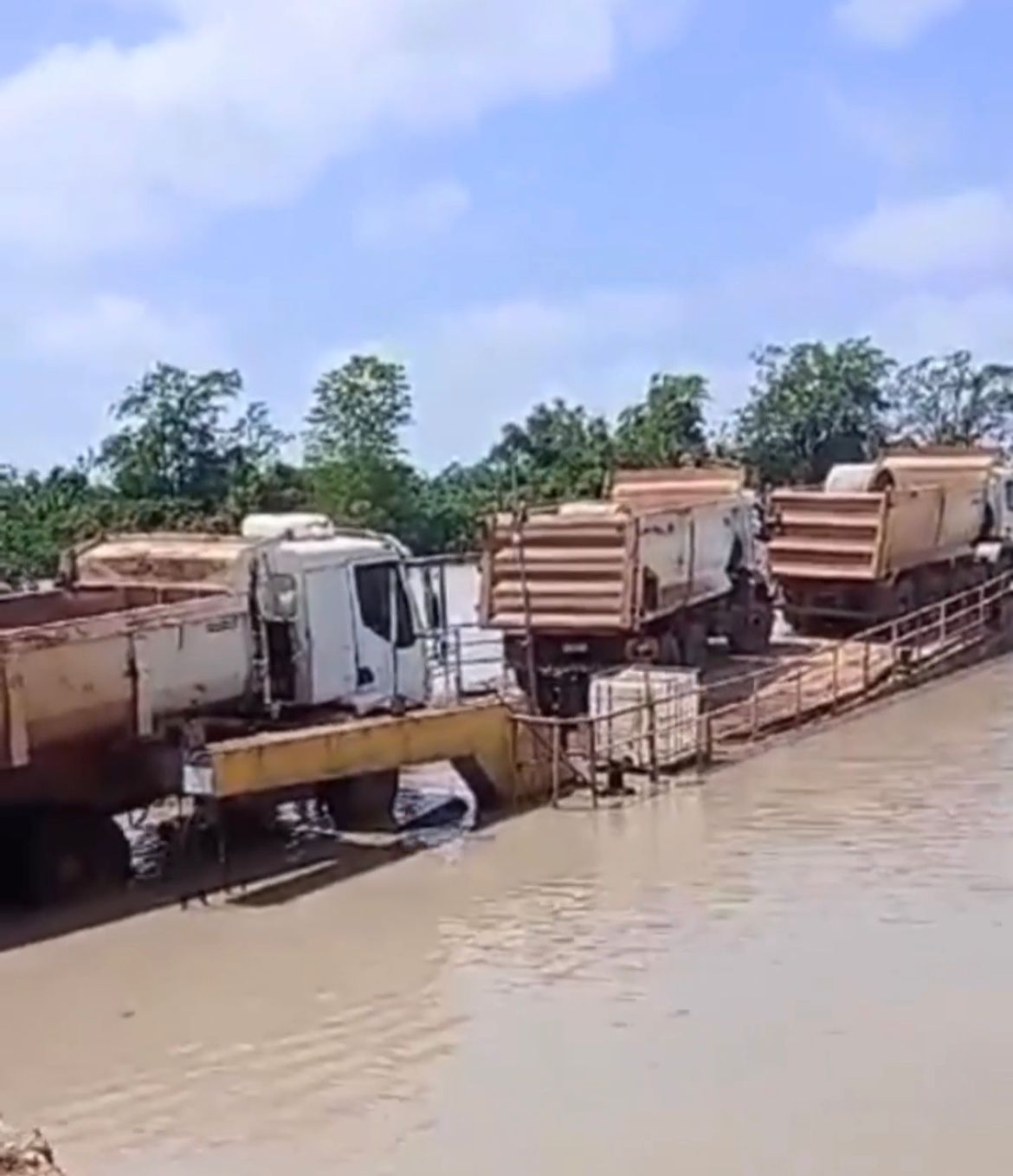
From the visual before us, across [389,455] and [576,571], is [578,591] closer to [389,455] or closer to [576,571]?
[576,571]

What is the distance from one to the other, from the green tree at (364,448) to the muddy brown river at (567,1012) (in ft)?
100.0

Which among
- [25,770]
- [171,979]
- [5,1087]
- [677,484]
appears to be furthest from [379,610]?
[677,484]

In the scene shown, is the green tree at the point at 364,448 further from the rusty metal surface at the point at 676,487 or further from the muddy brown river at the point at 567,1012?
the muddy brown river at the point at 567,1012

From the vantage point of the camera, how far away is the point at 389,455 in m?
48.9

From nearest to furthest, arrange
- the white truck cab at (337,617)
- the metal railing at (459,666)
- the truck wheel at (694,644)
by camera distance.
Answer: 1. the white truck cab at (337,617)
2. the metal railing at (459,666)
3. the truck wheel at (694,644)

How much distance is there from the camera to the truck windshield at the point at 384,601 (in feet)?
55.0

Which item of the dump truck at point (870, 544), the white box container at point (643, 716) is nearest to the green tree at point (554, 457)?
→ the dump truck at point (870, 544)

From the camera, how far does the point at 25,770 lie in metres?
13.6

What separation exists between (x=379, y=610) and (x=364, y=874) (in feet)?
8.62

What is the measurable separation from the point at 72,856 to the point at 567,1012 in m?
4.51

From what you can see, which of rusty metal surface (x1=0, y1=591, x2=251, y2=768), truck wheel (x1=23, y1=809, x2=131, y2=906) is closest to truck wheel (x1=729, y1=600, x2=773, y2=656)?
rusty metal surface (x1=0, y1=591, x2=251, y2=768)

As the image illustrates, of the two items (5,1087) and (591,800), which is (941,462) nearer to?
(591,800)

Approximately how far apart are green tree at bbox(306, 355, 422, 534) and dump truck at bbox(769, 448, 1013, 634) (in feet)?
59.1

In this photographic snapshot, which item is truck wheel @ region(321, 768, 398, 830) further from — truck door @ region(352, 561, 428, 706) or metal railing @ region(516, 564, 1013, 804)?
metal railing @ region(516, 564, 1013, 804)
